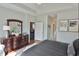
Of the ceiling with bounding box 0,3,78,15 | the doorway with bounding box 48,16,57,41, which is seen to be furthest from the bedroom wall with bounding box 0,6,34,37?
the doorway with bounding box 48,16,57,41

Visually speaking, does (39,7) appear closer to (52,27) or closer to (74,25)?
(52,27)

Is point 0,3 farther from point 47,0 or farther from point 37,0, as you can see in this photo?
point 47,0

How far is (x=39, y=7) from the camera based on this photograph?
1886 mm

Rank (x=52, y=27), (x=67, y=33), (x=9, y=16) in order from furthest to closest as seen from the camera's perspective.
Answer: (x=67, y=33)
(x=52, y=27)
(x=9, y=16)

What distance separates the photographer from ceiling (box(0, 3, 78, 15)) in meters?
1.73

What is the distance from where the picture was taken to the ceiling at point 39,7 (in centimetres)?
173

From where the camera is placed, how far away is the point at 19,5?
5.81 ft

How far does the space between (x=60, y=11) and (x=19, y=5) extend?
0.71 meters

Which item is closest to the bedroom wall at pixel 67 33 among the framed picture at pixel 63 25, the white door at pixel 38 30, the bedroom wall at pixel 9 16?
the framed picture at pixel 63 25

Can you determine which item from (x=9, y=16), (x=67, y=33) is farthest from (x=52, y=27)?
(x=9, y=16)

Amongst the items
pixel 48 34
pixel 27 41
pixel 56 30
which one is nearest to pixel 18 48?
pixel 27 41

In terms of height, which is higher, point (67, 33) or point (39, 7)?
point (39, 7)

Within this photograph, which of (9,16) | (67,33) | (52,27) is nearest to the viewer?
(9,16)

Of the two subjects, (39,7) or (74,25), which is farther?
(74,25)
